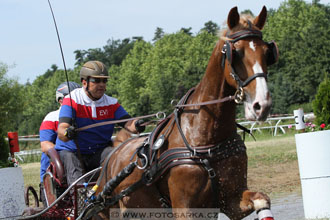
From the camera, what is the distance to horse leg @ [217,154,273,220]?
4340 millimetres

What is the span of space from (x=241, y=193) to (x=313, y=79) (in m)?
49.4

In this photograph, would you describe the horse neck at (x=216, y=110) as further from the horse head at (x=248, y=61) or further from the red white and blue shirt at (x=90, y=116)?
the red white and blue shirt at (x=90, y=116)

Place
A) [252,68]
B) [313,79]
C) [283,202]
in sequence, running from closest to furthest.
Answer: [252,68] < [283,202] < [313,79]

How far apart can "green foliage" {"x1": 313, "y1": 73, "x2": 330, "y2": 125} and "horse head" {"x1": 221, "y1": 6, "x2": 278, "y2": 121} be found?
480 centimetres

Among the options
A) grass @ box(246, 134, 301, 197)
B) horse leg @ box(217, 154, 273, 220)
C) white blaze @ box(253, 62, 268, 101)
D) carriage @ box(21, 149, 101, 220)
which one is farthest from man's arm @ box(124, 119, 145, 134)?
grass @ box(246, 134, 301, 197)

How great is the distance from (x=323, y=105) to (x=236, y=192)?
16.7 ft

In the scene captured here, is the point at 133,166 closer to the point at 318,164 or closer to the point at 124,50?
the point at 318,164

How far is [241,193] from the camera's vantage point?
4.46 m

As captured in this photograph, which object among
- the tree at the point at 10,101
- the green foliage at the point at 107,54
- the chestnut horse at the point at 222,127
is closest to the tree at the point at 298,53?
the tree at the point at 10,101

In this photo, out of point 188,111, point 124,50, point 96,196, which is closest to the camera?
point 188,111

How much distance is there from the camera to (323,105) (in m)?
9.08

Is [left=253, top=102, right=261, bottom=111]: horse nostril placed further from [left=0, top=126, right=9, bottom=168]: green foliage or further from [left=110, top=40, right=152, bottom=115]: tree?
[left=110, top=40, right=152, bottom=115]: tree

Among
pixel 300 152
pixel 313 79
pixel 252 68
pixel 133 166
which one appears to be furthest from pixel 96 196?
pixel 313 79

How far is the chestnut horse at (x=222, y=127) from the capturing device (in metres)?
4.15
